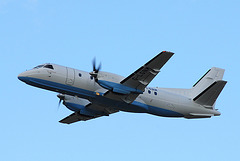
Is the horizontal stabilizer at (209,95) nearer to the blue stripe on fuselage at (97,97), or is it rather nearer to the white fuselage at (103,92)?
the white fuselage at (103,92)

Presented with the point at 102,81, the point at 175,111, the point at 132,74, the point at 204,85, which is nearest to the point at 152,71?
the point at 132,74

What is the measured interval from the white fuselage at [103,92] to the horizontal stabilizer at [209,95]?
15.6 inches

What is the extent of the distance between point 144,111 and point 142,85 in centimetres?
259

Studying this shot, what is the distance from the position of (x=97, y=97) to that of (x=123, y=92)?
1.86m

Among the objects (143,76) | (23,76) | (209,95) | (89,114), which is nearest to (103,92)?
(143,76)

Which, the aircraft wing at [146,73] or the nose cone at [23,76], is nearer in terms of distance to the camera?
the aircraft wing at [146,73]

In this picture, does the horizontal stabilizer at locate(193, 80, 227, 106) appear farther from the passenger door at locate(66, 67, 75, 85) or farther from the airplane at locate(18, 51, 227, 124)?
the passenger door at locate(66, 67, 75, 85)

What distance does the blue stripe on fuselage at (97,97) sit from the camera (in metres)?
25.8

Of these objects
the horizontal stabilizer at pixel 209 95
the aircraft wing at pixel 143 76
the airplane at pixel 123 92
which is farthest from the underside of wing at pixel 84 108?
the horizontal stabilizer at pixel 209 95

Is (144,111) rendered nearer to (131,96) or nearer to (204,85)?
(131,96)

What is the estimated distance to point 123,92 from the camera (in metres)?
26.1

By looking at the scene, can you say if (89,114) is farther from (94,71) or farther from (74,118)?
(94,71)

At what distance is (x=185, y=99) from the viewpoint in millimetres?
29406

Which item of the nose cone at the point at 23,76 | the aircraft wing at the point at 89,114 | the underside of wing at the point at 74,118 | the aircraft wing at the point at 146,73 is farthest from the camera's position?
the underside of wing at the point at 74,118
